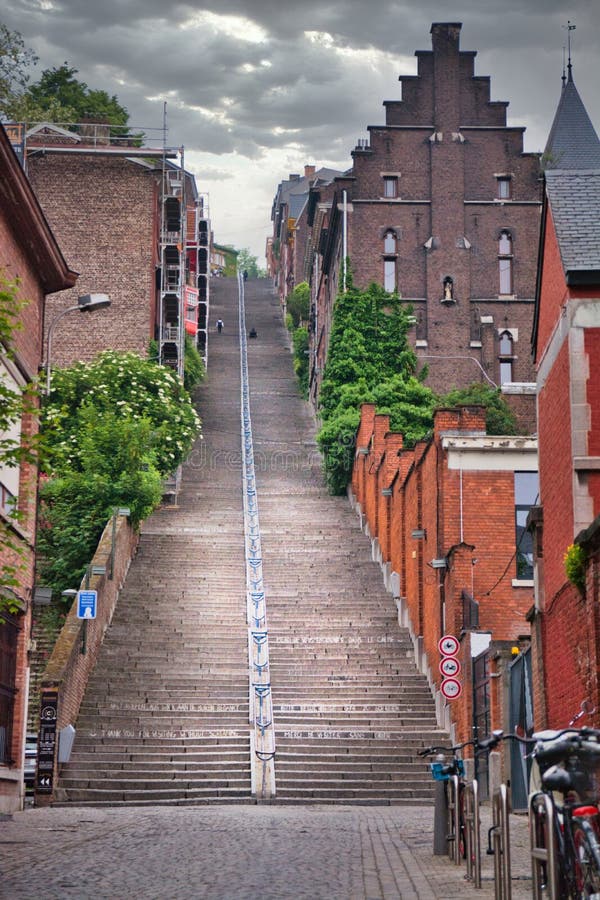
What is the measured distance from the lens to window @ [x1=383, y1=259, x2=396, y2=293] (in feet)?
188

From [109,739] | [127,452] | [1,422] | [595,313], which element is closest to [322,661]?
[109,739]

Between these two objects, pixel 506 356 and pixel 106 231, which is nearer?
pixel 506 356

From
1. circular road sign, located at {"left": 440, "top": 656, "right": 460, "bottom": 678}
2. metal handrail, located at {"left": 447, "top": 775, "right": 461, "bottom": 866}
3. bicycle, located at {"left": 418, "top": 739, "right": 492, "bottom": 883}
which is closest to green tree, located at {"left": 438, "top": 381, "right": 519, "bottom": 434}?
circular road sign, located at {"left": 440, "top": 656, "right": 460, "bottom": 678}

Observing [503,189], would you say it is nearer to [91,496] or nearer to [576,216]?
[91,496]

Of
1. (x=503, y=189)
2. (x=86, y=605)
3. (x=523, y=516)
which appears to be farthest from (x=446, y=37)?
(x=86, y=605)

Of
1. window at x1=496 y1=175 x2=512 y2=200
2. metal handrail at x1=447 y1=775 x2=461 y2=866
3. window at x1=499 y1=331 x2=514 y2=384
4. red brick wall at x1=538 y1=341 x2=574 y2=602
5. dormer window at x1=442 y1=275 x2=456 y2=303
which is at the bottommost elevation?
metal handrail at x1=447 y1=775 x2=461 y2=866

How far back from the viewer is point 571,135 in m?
47.4

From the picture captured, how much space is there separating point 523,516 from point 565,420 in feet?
43.0

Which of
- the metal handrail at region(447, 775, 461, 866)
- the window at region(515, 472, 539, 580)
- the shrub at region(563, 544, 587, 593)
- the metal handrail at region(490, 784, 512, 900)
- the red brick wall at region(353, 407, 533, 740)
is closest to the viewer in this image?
the metal handrail at region(490, 784, 512, 900)

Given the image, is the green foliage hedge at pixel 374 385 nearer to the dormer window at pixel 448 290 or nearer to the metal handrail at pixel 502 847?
the dormer window at pixel 448 290

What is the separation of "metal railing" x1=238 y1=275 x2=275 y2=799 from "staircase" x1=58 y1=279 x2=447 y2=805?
21 centimetres

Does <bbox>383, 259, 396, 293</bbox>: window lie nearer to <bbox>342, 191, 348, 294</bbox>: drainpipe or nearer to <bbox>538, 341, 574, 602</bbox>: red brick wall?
<bbox>342, 191, 348, 294</bbox>: drainpipe

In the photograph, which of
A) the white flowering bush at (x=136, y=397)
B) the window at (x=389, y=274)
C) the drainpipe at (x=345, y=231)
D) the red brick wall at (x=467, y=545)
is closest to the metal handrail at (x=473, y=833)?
the red brick wall at (x=467, y=545)

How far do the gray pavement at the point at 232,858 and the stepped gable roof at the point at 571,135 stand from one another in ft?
97.0
